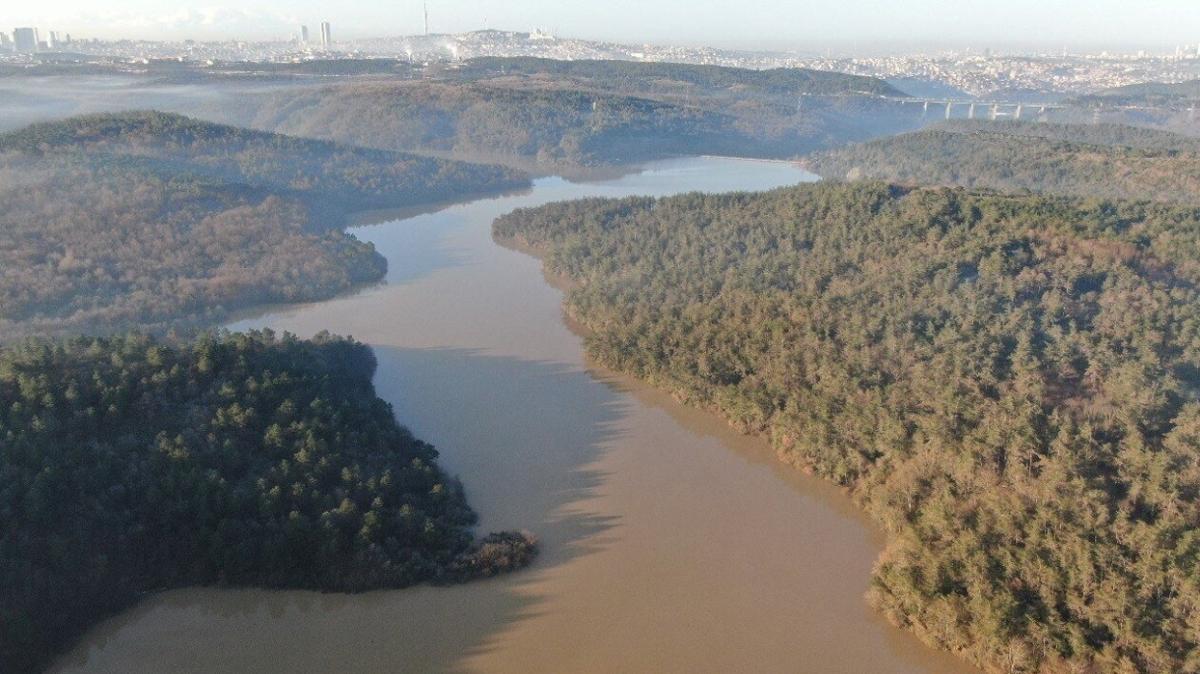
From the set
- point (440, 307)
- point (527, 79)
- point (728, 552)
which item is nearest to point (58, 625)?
point (728, 552)

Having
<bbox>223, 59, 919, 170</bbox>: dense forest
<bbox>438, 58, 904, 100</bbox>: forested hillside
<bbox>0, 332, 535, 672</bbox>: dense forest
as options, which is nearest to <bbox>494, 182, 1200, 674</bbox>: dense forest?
<bbox>0, 332, 535, 672</bbox>: dense forest

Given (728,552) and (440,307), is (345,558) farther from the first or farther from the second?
(440,307)

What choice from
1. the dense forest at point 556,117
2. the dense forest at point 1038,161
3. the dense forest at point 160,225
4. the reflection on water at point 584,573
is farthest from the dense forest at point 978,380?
the dense forest at point 556,117

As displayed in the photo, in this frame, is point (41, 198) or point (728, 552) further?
point (41, 198)

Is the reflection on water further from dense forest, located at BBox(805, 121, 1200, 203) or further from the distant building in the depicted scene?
the distant building

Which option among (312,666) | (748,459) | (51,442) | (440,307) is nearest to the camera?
(312,666)

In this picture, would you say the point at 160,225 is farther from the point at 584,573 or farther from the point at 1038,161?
the point at 1038,161

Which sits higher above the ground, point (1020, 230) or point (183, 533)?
point (1020, 230)
